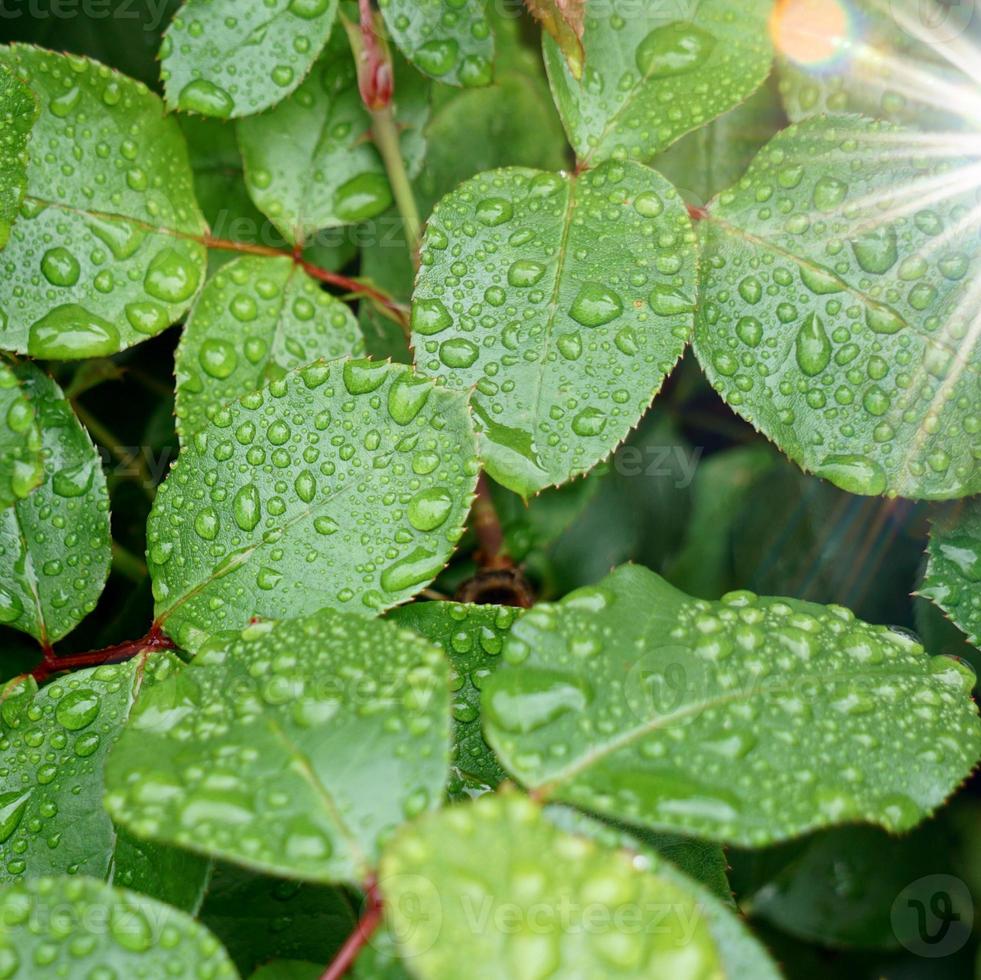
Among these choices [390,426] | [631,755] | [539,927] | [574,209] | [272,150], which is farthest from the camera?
[272,150]

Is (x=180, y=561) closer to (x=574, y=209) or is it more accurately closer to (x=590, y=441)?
(x=590, y=441)

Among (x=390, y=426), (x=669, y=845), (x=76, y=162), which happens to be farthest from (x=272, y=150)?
(x=669, y=845)

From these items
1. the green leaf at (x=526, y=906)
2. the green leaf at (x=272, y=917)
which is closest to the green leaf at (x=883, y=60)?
the green leaf at (x=526, y=906)

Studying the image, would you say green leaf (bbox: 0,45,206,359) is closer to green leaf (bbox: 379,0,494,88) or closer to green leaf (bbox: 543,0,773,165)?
green leaf (bbox: 379,0,494,88)

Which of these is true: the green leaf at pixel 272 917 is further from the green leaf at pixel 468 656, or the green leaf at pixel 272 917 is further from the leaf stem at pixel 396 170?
the leaf stem at pixel 396 170

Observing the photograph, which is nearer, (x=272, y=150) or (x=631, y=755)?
(x=631, y=755)

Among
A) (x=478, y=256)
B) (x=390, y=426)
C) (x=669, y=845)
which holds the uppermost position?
(x=478, y=256)

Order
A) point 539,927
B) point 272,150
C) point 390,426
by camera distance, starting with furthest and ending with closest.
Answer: point 272,150
point 390,426
point 539,927
